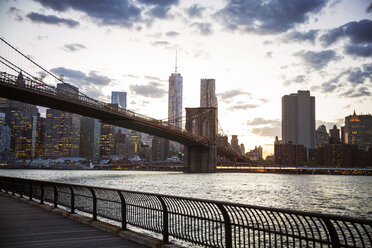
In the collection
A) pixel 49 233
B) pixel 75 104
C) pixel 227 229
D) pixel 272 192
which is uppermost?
pixel 75 104

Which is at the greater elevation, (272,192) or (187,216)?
(187,216)

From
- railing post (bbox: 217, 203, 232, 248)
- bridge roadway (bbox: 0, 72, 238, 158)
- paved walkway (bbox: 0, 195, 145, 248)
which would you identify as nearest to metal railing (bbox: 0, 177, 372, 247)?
railing post (bbox: 217, 203, 232, 248)

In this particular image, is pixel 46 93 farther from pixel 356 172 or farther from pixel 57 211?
pixel 356 172

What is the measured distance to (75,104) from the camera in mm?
59812

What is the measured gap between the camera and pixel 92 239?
8.46m

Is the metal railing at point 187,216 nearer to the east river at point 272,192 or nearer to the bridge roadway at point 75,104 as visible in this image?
the east river at point 272,192

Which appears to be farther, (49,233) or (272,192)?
(272,192)

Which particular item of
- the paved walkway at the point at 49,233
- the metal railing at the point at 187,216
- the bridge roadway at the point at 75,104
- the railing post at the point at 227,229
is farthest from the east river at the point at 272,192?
the railing post at the point at 227,229

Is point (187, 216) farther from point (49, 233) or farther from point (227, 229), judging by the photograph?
point (49, 233)

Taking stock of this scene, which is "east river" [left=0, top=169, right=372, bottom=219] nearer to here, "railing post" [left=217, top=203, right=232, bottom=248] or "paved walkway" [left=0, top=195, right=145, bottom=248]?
"paved walkway" [left=0, top=195, right=145, bottom=248]

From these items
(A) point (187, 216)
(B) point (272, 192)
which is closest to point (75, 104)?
(B) point (272, 192)

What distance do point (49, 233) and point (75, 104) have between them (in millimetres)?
53173

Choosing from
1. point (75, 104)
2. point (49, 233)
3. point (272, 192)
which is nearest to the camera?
point (49, 233)

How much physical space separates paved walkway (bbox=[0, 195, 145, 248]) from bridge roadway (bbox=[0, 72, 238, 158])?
A: 146 ft
